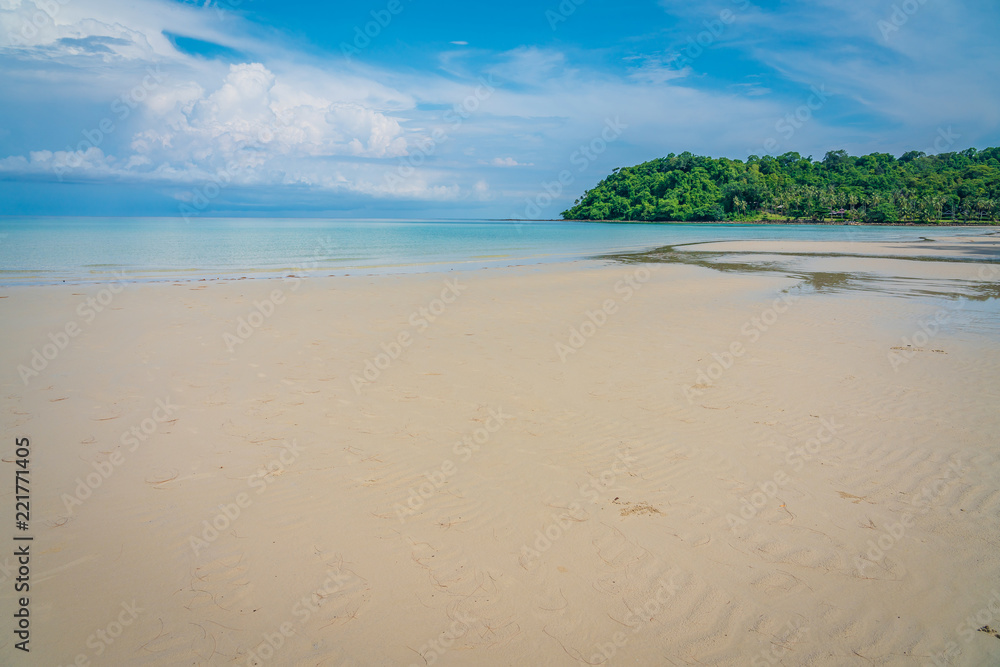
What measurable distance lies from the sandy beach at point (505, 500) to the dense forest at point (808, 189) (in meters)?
130

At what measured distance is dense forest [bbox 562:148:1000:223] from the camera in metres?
107

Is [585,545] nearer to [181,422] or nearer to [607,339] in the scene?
[181,422]

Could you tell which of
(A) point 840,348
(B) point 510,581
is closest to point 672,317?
(A) point 840,348

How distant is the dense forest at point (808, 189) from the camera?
350 ft

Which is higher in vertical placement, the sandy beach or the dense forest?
the dense forest

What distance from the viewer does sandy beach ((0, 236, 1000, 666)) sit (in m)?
2.95

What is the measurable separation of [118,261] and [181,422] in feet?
81.5

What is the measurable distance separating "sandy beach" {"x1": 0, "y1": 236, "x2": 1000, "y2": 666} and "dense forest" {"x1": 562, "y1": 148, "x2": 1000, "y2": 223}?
427 ft

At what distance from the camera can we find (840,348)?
29.6 ft

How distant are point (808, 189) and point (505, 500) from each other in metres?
151

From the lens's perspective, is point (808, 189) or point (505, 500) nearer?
point (505, 500)

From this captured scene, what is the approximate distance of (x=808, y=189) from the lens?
126 meters

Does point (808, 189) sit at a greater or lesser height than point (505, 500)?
greater

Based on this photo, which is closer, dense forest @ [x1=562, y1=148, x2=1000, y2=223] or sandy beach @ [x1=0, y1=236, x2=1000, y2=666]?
sandy beach @ [x1=0, y1=236, x2=1000, y2=666]
